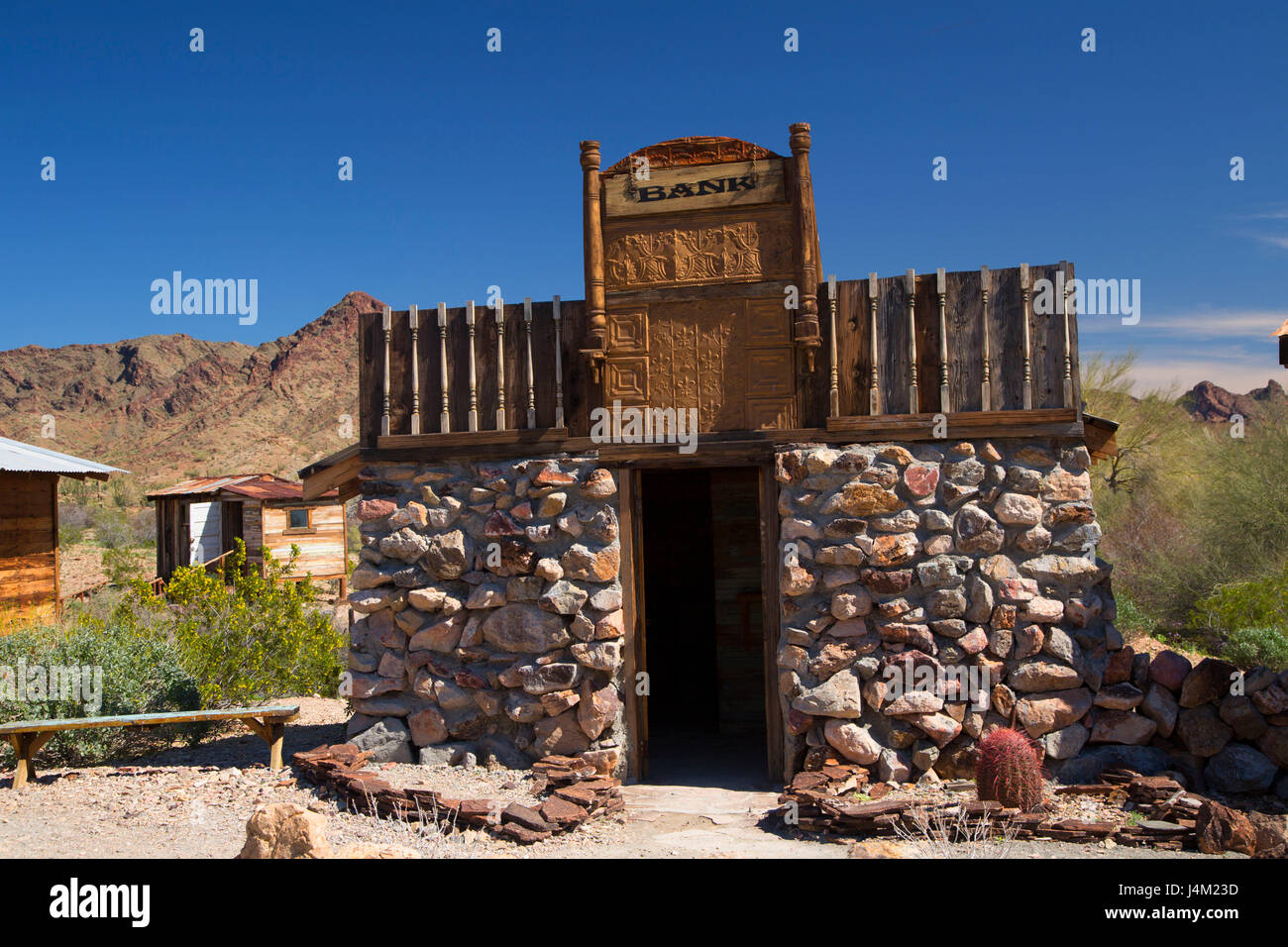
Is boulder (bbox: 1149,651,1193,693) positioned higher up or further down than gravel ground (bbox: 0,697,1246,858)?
higher up

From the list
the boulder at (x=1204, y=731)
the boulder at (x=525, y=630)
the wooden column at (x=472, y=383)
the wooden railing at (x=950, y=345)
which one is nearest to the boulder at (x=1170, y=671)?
the boulder at (x=1204, y=731)

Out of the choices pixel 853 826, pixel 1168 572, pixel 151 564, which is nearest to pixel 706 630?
pixel 853 826

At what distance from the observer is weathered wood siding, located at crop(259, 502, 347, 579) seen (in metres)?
20.2

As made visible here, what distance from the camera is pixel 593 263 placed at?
6.89 m

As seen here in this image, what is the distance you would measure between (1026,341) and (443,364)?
458cm

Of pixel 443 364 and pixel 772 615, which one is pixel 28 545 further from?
pixel 772 615

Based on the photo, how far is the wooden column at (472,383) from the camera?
7.17 m

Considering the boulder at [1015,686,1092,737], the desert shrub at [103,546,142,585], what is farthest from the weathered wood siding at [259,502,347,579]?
the boulder at [1015,686,1092,737]

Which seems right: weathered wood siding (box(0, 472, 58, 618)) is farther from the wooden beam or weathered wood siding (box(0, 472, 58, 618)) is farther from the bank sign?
the bank sign

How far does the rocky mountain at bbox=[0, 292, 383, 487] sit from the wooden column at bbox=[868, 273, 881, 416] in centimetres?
3950

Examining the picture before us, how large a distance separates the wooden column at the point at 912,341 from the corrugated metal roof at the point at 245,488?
16407 mm

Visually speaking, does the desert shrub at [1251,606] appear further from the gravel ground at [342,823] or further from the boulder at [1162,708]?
the gravel ground at [342,823]

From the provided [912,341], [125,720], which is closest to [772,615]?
[912,341]

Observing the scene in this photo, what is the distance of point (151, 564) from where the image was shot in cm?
2511
